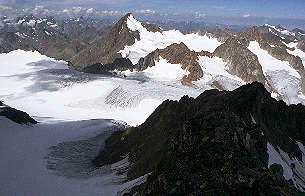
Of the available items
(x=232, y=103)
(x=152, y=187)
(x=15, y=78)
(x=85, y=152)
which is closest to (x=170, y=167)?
(x=152, y=187)

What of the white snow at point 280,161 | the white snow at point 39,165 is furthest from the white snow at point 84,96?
the white snow at point 280,161

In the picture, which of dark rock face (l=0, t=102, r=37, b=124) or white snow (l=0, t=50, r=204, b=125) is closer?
dark rock face (l=0, t=102, r=37, b=124)

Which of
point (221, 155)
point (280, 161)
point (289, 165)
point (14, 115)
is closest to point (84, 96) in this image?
point (14, 115)

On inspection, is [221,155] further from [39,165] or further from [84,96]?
[84,96]

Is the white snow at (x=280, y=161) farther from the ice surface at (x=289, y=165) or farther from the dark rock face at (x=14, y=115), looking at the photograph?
the dark rock face at (x=14, y=115)

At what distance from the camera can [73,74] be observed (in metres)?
168

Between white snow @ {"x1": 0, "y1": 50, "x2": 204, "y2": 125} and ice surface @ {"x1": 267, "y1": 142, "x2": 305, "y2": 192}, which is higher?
ice surface @ {"x1": 267, "y1": 142, "x2": 305, "y2": 192}

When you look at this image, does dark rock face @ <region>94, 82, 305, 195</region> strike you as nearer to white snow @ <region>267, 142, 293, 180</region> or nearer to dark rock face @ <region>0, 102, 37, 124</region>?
white snow @ <region>267, 142, 293, 180</region>

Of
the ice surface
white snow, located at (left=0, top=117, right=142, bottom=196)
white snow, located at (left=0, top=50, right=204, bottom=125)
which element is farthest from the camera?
white snow, located at (left=0, top=50, right=204, bottom=125)

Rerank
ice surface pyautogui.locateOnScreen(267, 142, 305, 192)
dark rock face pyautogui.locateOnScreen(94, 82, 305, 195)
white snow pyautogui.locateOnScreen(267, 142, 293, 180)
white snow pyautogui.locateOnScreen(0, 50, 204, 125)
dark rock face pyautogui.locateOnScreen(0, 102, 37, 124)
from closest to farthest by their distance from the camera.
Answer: dark rock face pyautogui.locateOnScreen(94, 82, 305, 195) < ice surface pyautogui.locateOnScreen(267, 142, 305, 192) < white snow pyautogui.locateOnScreen(267, 142, 293, 180) < dark rock face pyautogui.locateOnScreen(0, 102, 37, 124) < white snow pyautogui.locateOnScreen(0, 50, 204, 125)

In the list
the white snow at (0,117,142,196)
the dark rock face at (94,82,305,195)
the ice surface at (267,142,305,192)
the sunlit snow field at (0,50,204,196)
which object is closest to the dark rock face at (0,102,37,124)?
the white snow at (0,117,142,196)

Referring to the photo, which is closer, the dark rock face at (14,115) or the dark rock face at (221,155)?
the dark rock face at (221,155)

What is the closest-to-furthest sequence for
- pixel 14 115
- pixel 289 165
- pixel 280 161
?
pixel 280 161
pixel 289 165
pixel 14 115

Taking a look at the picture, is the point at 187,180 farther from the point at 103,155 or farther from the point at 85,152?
the point at 85,152
